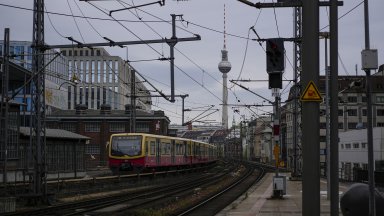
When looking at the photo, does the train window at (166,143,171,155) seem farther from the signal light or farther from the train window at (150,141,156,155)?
the signal light

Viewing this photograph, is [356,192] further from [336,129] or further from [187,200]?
[187,200]

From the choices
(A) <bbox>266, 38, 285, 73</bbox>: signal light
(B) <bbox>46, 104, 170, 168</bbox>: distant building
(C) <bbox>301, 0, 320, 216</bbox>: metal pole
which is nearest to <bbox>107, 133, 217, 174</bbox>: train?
(A) <bbox>266, 38, 285, 73</bbox>: signal light

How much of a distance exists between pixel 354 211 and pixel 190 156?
138 feet

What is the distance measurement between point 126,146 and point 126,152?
401 mm

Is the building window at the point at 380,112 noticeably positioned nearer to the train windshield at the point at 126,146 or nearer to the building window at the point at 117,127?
the building window at the point at 117,127

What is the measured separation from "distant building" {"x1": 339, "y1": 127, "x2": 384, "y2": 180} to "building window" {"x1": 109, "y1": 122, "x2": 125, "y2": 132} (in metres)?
29.1

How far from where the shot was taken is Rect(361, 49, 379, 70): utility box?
10383mm

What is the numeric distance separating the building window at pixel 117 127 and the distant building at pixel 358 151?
29.1 metres

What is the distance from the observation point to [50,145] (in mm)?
36562

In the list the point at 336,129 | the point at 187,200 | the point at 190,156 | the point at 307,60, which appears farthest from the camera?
the point at 190,156

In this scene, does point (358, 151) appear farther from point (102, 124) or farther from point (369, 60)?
point (369, 60)

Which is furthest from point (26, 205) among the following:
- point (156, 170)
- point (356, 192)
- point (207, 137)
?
point (207, 137)

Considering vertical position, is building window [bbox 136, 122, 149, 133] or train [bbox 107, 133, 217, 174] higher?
building window [bbox 136, 122, 149, 133]

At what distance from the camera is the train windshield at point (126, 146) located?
36938 mm
